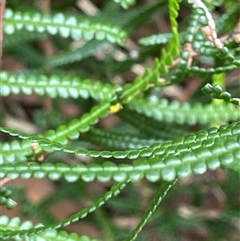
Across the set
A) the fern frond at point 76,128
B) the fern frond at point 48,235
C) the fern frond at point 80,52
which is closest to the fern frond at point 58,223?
the fern frond at point 48,235

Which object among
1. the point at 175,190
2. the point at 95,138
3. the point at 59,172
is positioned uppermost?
the point at 59,172

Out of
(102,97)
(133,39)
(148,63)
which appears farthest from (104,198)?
(133,39)

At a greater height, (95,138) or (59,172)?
(59,172)

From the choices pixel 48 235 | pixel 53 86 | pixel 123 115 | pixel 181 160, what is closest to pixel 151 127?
pixel 123 115

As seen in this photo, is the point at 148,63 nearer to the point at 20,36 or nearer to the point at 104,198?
the point at 20,36

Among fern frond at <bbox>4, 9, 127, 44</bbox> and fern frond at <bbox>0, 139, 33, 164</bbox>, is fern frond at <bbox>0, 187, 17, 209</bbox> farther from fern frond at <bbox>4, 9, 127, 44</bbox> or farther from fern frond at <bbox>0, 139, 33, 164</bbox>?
fern frond at <bbox>4, 9, 127, 44</bbox>

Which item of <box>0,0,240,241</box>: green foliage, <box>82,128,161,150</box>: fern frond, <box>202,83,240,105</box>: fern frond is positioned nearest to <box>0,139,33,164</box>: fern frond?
<box>0,0,240,241</box>: green foliage

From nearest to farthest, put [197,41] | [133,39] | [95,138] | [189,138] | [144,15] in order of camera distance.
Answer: [189,138] → [197,41] → [95,138] → [144,15] → [133,39]

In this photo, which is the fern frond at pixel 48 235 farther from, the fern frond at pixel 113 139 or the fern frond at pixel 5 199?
the fern frond at pixel 113 139
